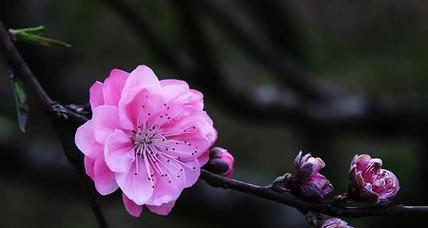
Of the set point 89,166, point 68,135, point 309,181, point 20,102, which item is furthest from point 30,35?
point 309,181

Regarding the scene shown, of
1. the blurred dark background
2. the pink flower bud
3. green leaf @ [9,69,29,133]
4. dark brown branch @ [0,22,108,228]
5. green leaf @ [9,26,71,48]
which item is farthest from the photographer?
the blurred dark background

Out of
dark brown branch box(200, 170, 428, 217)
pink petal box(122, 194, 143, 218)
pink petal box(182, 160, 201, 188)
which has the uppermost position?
dark brown branch box(200, 170, 428, 217)

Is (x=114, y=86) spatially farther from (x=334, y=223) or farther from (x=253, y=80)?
(x=253, y=80)

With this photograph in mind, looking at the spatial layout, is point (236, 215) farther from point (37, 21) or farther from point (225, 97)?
point (37, 21)

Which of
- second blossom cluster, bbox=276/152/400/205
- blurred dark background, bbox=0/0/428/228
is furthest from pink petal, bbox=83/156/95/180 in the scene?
blurred dark background, bbox=0/0/428/228

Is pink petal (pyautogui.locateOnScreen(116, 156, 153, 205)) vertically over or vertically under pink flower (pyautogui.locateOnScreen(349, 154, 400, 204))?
under

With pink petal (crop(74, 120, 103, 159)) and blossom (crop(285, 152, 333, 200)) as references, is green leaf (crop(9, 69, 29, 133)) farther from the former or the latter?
blossom (crop(285, 152, 333, 200))

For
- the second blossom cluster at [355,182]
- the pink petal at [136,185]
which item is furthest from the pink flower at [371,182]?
the pink petal at [136,185]

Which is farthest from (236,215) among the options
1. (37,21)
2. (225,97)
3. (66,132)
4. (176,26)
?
(66,132)
